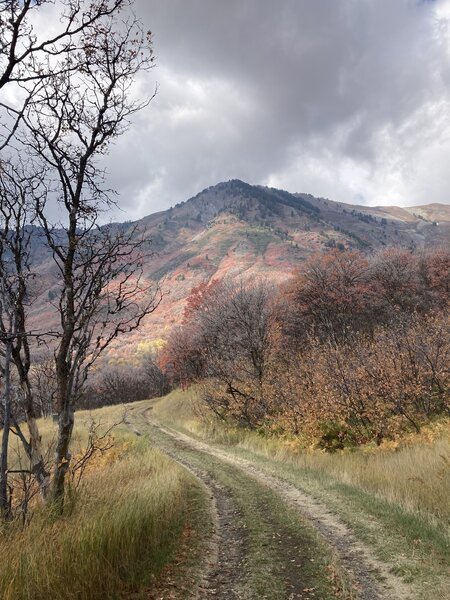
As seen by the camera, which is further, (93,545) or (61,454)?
(61,454)

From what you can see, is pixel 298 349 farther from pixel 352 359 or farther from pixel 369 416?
pixel 369 416

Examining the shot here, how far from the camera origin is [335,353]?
19344 millimetres

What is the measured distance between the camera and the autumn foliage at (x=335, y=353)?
16.9 meters

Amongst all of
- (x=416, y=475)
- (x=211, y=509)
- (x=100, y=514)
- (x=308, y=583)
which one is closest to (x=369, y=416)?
(x=416, y=475)

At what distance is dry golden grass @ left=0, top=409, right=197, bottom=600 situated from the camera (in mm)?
4371

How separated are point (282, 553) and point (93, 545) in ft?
10.3

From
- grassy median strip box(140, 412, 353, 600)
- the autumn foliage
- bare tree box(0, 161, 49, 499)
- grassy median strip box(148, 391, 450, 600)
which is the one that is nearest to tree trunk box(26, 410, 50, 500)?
bare tree box(0, 161, 49, 499)

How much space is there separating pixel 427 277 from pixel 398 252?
6.00m

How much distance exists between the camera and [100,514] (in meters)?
6.07

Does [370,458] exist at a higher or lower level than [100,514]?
lower

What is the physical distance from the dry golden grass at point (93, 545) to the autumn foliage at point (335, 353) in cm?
1123

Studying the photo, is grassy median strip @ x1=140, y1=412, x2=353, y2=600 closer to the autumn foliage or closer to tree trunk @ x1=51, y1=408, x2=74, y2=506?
tree trunk @ x1=51, y1=408, x2=74, y2=506

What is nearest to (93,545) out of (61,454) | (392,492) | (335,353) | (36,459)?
(61,454)

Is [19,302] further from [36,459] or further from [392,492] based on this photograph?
[392,492]
